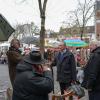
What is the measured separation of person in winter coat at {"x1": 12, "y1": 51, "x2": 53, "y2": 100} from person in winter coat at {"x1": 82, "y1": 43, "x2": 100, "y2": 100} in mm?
1770

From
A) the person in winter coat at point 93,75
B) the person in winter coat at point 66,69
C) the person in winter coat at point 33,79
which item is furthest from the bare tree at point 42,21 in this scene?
the person in winter coat at point 33,79

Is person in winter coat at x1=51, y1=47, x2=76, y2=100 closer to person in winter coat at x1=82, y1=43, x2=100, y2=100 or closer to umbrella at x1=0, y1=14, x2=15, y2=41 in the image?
umbrella at x1=0, y1=14, x2=15, y2=41

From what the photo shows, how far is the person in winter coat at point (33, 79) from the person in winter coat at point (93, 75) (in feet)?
5.81

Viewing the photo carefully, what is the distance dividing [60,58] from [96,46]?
3263mm

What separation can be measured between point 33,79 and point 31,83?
2.1 inches

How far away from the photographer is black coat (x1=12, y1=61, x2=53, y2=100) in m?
5.34

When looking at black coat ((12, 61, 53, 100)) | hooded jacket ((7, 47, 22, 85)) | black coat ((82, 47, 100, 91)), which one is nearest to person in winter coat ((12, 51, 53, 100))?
black coat ((12, 61, 53, 100))

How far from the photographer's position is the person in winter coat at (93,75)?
7.14m

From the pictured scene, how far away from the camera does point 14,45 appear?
962cm

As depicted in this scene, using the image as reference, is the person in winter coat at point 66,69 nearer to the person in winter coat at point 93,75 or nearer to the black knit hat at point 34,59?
the person in winter coat at point 93,75

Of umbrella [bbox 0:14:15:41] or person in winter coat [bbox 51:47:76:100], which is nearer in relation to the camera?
umbrella [bbox 0:14:15:41]

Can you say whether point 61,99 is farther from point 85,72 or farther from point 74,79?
point 74,79

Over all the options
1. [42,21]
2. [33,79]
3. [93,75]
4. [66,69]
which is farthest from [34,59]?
[42,21]

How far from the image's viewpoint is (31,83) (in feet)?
17.5
